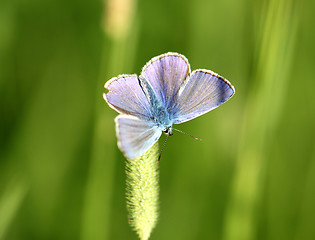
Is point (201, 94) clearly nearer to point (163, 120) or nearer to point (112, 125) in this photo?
point (163, 120)

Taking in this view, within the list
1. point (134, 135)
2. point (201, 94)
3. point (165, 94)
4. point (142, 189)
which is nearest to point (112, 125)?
point (165, 94)

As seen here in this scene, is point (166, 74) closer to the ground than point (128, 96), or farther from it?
farther from it

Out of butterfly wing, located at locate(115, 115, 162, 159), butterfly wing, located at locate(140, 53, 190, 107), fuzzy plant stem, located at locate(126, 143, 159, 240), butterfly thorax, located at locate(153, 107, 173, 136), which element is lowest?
fuzzy plant stem, located at locate(126, 143, 159, 240)

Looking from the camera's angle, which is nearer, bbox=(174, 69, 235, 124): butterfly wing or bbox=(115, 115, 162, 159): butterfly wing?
bbox=(115, 115, 162, 159): butterfly wing

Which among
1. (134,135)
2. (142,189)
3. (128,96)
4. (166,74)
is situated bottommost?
(142,189)

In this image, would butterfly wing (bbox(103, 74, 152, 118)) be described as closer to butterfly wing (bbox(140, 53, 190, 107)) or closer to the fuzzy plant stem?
butterfly wing (bbox(140, 53, 190, 107))

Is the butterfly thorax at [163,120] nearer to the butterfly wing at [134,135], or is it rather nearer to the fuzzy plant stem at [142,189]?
the butterfly wing at [134,135]

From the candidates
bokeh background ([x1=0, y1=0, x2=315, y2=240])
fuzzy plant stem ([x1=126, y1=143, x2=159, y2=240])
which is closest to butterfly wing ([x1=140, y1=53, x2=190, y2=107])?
bokeh background ([x1=0, y1=0, x2=315, y2=240])

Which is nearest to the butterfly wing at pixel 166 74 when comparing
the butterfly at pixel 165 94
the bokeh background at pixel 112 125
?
the butterfly at pixel 165 94
